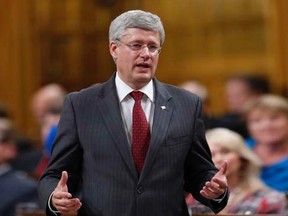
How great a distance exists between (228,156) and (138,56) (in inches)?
69.6

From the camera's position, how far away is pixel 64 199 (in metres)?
3.12

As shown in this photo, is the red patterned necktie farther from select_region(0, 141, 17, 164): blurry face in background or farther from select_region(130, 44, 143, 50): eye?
select_region(0, 141, 17, 164): blurry face in background

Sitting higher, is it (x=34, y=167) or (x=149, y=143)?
(x=149, y=143)

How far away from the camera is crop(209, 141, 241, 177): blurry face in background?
4.83 m

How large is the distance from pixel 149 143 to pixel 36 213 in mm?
1472

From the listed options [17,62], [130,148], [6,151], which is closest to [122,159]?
Answer: [130,148]

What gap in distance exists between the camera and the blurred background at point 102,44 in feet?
27.6

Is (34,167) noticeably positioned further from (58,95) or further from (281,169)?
(281,169)

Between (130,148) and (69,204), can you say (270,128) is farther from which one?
(69,204)

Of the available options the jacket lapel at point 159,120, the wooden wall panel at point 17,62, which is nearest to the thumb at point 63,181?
the jacket lapel at point 159,120

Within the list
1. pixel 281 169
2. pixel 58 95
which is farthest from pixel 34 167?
pixel 281 169

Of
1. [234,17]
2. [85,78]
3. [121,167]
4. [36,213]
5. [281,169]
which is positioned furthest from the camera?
[85,78]

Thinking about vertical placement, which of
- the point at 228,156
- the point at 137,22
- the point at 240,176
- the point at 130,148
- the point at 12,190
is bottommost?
the point at 12,190

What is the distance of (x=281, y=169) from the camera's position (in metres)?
5.39
